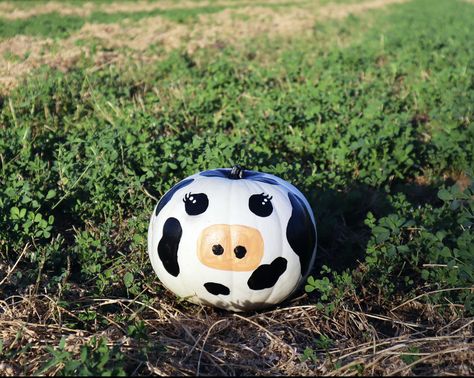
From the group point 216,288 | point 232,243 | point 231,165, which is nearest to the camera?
point 232,243

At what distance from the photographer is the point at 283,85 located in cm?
895

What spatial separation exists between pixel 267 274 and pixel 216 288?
0.32 m

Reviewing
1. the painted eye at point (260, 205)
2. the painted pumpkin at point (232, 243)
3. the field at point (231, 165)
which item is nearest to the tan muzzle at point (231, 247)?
the painted pumpkin at point (232, 243)

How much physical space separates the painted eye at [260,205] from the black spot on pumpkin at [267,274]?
0.29m

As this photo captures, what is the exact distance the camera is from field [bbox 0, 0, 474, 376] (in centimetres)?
358

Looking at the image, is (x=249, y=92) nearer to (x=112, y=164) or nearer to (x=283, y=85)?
(x=283, y=85)

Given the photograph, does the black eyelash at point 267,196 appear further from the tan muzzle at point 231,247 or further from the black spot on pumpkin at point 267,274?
the black spot on pumpkin at point 267,274

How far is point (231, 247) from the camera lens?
375 cm

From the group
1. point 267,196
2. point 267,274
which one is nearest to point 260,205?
point 267,196

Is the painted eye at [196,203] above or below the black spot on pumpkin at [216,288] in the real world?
above

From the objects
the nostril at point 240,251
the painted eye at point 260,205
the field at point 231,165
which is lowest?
the field at point 231,165

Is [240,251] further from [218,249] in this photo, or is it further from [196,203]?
[196,203]

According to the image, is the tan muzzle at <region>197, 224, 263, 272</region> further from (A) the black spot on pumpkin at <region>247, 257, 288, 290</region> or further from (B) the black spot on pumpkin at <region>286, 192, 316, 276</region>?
(B) the black spot on pumpkin at <region>286, 192, 316, 276</region>

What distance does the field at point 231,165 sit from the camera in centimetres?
358
